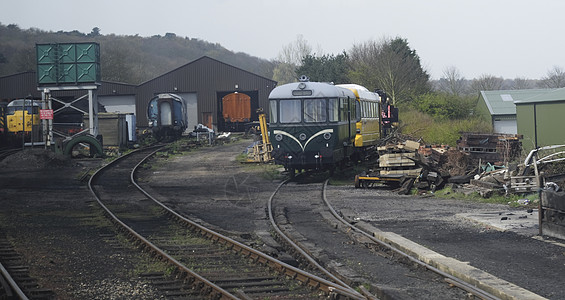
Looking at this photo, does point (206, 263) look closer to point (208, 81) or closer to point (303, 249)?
point (303, 249)

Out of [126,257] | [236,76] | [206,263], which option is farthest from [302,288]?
[236,76]

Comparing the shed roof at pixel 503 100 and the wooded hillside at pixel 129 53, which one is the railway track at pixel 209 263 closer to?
the shed roof at pixel 503 100

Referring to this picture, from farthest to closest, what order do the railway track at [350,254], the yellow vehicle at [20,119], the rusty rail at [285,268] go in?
the yellow vehicle at [20,119] → the railway track at [350,254] → the rusty rail at [285,268]

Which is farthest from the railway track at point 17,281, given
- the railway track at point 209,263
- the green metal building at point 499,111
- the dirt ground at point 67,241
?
the green metal building at point 499,111

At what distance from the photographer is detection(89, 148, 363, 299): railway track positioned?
7992 mm

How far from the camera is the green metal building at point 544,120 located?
32.0 metres

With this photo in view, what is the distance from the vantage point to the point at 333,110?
21453 mm

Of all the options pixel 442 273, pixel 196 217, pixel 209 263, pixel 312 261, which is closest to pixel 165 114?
pixel 196 217

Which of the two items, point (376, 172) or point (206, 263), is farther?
point (376, 172)

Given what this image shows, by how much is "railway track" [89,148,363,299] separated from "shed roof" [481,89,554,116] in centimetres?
3844

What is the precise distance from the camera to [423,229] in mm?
12406

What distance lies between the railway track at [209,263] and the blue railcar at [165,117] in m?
30.3

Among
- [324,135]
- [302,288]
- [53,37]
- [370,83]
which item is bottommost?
[302,288]

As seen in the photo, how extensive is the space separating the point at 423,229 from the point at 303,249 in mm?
3009
